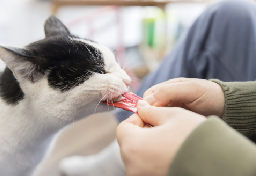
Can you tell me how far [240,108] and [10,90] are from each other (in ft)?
1.73

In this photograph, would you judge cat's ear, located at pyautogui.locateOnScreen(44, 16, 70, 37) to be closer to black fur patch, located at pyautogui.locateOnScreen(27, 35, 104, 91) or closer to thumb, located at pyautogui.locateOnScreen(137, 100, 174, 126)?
black fur patch, located at pyautogui.locateOnScreen(27, 35, 104, 91)

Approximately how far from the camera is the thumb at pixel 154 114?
34 centimetres

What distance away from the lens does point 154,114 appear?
358 millimetres

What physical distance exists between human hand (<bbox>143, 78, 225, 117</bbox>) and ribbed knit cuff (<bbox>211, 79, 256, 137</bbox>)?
0.5 inches

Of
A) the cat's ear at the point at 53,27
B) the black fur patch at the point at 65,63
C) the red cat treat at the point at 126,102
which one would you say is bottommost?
the red cat treat at the point at 126,102

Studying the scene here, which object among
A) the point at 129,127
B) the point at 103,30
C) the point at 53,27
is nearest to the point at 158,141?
the point at 129,127

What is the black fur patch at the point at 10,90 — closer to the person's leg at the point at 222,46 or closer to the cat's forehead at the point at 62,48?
the cat's forehead at the point at 62,48

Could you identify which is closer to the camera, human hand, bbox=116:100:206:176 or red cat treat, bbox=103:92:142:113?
human hand, bbox=116:100:206:176

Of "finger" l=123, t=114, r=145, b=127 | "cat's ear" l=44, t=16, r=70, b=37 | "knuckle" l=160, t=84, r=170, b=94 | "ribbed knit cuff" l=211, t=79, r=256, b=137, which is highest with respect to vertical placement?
"cat's ear" l=44, t=16, r=70, b=37

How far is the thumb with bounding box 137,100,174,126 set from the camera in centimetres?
34

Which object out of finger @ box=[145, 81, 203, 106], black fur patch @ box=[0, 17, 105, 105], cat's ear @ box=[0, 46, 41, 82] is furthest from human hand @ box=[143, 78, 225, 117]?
cat's ear @ box=[0, 46, 41, 82]

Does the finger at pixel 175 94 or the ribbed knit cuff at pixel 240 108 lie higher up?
the finger at pixel 175 94

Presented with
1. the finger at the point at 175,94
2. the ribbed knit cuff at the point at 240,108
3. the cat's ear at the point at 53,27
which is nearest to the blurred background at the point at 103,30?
the cat's ear at the point at 53,27

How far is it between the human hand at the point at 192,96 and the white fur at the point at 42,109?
77mm
